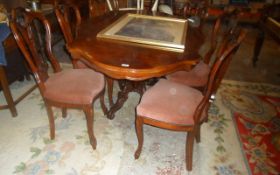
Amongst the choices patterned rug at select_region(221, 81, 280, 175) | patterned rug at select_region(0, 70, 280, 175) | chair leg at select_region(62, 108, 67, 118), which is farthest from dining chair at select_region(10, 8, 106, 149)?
patterned rug at select_region(221, 81, 280, 175)

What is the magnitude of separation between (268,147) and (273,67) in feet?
5.99

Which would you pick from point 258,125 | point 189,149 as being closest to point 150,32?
point 189,149

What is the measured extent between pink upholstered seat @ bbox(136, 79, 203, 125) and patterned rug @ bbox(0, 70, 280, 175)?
451mm

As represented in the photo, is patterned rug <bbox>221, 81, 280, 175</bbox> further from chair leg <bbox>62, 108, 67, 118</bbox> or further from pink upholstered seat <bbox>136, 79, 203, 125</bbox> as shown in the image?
chair leg <bbox>62, 108, 67, 118</bbox>

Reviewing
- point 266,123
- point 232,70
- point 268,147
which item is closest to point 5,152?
point 268,147

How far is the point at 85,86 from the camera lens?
62.4 inches

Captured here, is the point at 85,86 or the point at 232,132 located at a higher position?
the point at 85,86

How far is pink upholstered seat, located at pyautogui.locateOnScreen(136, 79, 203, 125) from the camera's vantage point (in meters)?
1.37

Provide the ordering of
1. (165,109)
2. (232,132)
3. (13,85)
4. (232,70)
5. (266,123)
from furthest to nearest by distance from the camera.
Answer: (232,70), (13,85), (266,123), (232,132), (165,109)

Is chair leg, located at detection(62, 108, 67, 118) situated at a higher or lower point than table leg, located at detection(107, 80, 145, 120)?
lower

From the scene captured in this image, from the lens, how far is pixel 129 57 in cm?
133

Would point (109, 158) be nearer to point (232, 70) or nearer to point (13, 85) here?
point (13, 85)

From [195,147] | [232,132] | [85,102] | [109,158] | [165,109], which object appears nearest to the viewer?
[165,109]

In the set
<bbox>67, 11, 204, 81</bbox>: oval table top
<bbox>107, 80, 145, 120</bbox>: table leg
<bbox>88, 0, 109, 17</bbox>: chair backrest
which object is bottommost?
<bbox>107, 80, 145, 120</bbox>: table leg
